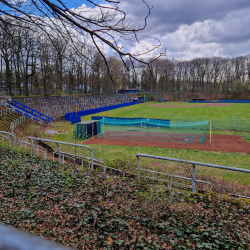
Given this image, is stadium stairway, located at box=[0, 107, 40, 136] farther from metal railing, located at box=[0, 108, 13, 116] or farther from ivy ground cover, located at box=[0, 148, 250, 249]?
ivy ground cover, located at box=[0, 148, 250, 249]

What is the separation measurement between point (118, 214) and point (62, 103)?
44.2 meters

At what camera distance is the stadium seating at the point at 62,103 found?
38.5 metres

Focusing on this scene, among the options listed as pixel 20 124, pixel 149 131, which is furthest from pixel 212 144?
pixel 20 124

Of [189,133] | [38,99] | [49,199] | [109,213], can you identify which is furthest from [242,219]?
[38,99]

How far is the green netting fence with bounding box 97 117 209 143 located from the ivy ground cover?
1556cm

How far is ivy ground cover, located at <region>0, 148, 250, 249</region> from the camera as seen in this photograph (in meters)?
4.27

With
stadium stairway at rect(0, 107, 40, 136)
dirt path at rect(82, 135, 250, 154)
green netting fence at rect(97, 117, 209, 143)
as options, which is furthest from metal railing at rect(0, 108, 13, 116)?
dirt path at rect(82, 135, 250, 154)

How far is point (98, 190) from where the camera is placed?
21.5 feet

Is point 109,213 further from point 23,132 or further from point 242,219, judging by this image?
point 23,132

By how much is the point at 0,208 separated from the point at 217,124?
2738cm

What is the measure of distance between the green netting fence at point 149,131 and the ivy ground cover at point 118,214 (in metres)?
15.6

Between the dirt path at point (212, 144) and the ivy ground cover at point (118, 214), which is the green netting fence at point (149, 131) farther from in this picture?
the ivy ground cover at point (118, 214)

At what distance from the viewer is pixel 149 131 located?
2386 centimetres

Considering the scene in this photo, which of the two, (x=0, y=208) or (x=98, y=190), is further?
(x=98, y=190)
